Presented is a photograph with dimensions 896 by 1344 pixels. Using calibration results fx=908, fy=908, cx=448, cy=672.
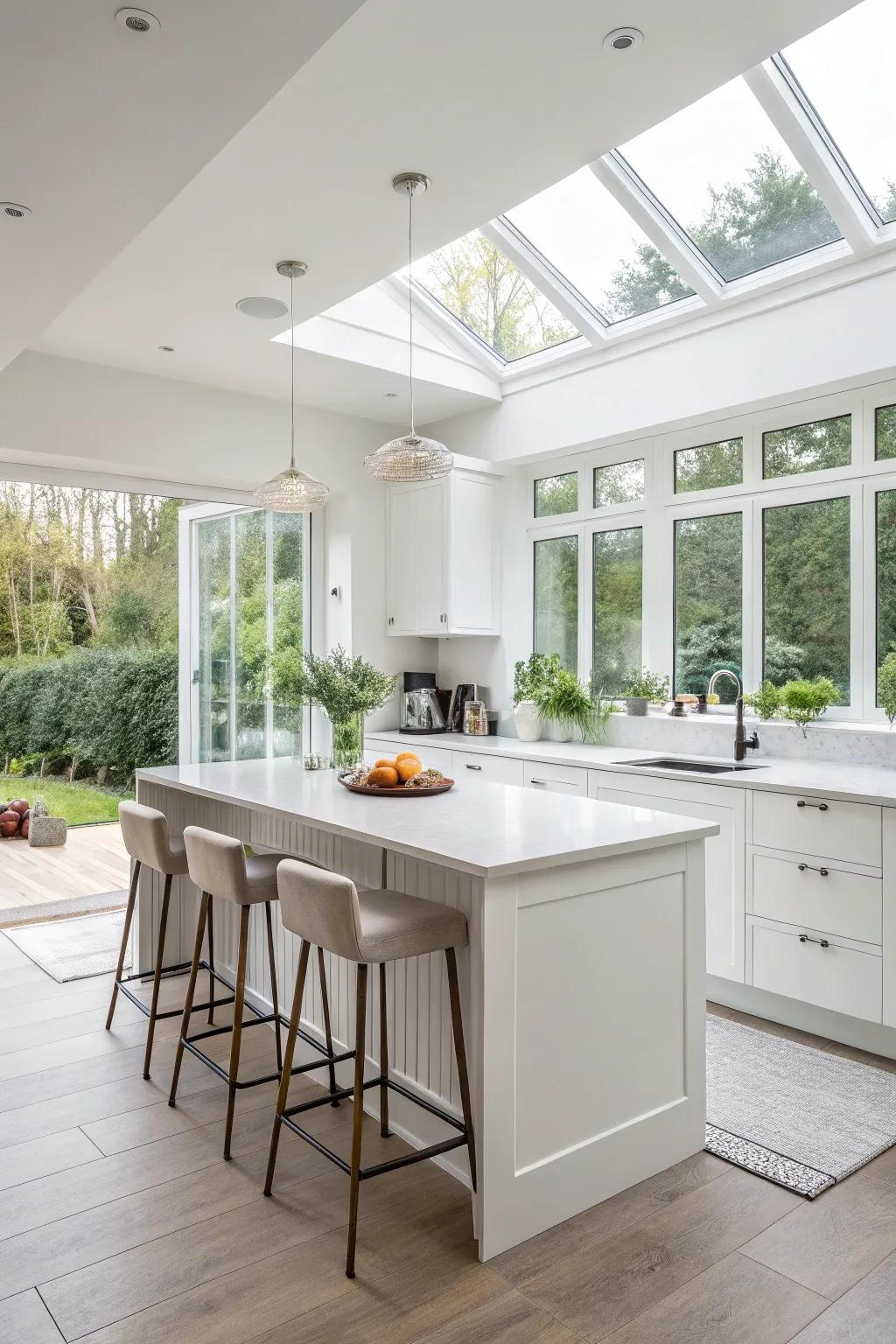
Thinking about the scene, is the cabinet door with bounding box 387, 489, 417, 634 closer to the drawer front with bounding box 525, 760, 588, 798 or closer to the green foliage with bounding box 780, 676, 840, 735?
the drawer front with bounding box 525, 760, 588, 798

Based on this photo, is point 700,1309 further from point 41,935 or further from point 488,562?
point 488,562

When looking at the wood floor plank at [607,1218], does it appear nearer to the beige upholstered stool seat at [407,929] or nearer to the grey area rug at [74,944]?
the beige upholstered stool seat at [407,929]

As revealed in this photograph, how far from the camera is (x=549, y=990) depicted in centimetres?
218

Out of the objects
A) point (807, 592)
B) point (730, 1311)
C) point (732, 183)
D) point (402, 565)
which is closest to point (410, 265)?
point (732, 183)

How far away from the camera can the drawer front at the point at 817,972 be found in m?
3.04

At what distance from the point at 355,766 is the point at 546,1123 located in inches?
63.7

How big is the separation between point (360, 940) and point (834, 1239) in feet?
4.32

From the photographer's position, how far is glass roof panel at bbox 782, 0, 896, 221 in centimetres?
293

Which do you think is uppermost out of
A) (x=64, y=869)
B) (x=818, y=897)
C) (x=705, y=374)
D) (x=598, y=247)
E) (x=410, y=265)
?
(x=598, y=247)

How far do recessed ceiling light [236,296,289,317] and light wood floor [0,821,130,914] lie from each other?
3333 mm

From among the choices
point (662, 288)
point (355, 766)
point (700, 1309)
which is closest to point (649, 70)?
point (662, 288)

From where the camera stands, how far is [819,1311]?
1885 mm

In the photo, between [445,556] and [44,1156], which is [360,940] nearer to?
[44,1156]

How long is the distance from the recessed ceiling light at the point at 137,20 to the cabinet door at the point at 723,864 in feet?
9.01
